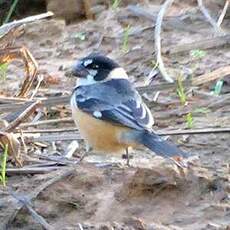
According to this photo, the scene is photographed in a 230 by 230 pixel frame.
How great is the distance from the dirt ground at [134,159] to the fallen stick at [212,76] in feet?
0.21

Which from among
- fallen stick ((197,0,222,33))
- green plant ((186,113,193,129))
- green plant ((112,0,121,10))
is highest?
green plant ((186,113,193,129))

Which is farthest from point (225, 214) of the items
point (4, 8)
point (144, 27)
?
point (4, 8)

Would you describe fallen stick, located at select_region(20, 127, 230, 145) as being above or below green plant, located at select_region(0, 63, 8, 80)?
above

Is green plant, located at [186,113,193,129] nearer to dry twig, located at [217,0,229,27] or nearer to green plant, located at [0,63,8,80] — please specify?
green plant, located at [0,63,8,80]

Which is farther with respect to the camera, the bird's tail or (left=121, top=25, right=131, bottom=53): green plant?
(left=121, top=25, right=131, bottom=53): green plant

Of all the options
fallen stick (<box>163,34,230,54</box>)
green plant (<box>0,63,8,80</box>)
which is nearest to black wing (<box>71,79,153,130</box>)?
green plant (<box>0,63,8,80</box>)

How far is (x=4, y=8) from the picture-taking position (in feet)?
37.0

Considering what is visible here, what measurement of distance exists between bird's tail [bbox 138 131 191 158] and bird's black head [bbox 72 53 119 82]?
99 cm

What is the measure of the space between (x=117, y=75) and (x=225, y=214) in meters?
1.90

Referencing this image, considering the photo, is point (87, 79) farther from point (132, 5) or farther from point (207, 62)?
point (132, 5)

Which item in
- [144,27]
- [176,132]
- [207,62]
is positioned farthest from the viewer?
[144,27]

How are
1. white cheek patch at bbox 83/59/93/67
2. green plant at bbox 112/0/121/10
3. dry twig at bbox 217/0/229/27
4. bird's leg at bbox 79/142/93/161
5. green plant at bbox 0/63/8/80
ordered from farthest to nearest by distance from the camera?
green plant at bbox 112/0/121/10
dry twig at bbox 217/0/229/27
green plant at bbox 0/63/8/80
white cheek patch at bbox 83/59/93/67
bird's leg at bbox 79/142/93/161

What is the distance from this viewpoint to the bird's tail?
657 centimetres

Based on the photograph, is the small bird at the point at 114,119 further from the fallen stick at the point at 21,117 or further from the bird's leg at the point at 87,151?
the fallen stick at the point at 21,117
